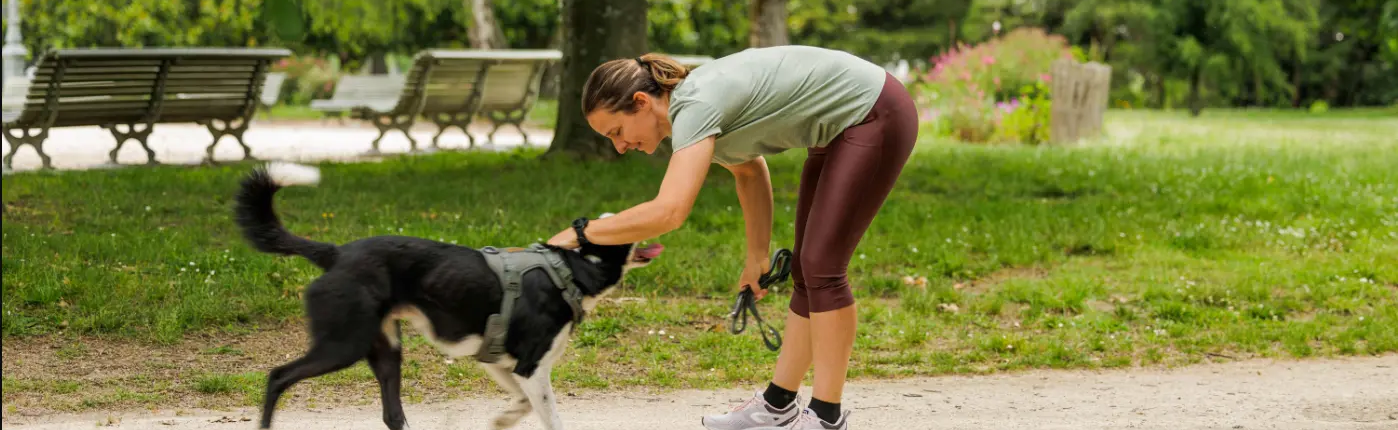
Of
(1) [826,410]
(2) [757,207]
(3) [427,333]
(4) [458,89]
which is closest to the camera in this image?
(3) [427,333]

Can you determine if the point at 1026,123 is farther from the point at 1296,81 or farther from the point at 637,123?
the point at 1296,81

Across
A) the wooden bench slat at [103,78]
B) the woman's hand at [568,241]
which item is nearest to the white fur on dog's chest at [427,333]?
the woman's hand at [568,241]

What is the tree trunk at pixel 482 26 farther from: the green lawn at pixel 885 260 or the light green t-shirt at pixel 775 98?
the light green t-shirt at pixel 775 98

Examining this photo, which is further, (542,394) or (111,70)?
(111,70)

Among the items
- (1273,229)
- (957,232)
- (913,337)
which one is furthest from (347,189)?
(1273,229)

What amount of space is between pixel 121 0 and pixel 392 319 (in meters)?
26.8

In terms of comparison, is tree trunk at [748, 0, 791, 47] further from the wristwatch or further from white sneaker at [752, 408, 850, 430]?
the wristwatch

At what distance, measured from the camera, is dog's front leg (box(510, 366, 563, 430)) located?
3.62m

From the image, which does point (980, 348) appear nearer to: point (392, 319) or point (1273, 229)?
point (392, 319)

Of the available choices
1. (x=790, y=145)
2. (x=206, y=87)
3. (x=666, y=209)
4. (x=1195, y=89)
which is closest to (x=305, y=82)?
(x=206, y=87)

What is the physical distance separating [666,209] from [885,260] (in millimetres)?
4348

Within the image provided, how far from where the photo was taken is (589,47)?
11391mm

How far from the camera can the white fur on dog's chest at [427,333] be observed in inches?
Answer: 138

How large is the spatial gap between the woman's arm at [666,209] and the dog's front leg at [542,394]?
1.37ft
